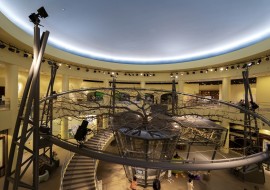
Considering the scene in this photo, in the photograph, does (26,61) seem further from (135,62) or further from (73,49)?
(135,62)

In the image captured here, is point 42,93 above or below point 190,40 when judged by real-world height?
below

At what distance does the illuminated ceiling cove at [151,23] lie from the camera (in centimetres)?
810

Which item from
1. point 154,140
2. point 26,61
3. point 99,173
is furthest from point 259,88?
point 26,61

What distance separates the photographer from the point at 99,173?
1331 centimetres

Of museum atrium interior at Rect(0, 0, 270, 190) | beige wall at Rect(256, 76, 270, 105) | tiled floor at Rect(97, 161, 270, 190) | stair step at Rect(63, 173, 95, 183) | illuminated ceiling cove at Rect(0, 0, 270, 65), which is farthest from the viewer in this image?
beige wall at Rect(256, 76, 270, 105)

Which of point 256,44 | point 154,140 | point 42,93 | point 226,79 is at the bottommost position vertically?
point 154,140

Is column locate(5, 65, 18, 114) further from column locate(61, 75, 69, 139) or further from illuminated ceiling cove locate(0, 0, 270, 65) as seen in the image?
column locate(61, 75, 69, 139)

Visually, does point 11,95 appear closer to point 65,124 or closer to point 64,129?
point 65,124

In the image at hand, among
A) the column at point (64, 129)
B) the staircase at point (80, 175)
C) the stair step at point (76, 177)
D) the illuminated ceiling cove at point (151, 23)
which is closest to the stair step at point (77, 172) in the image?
the staircase at point (80, 175)

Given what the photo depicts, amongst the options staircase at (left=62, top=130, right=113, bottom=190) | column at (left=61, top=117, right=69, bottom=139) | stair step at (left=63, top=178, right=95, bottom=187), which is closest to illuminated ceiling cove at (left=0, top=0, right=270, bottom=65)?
column at (left=61, top=117, right=69, bottom=139)

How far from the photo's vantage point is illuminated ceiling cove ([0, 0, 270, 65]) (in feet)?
26.6

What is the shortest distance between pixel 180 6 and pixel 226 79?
12.0m

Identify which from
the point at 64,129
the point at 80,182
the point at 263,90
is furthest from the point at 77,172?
the point at 263,90

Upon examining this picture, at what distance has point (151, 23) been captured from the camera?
996cm
